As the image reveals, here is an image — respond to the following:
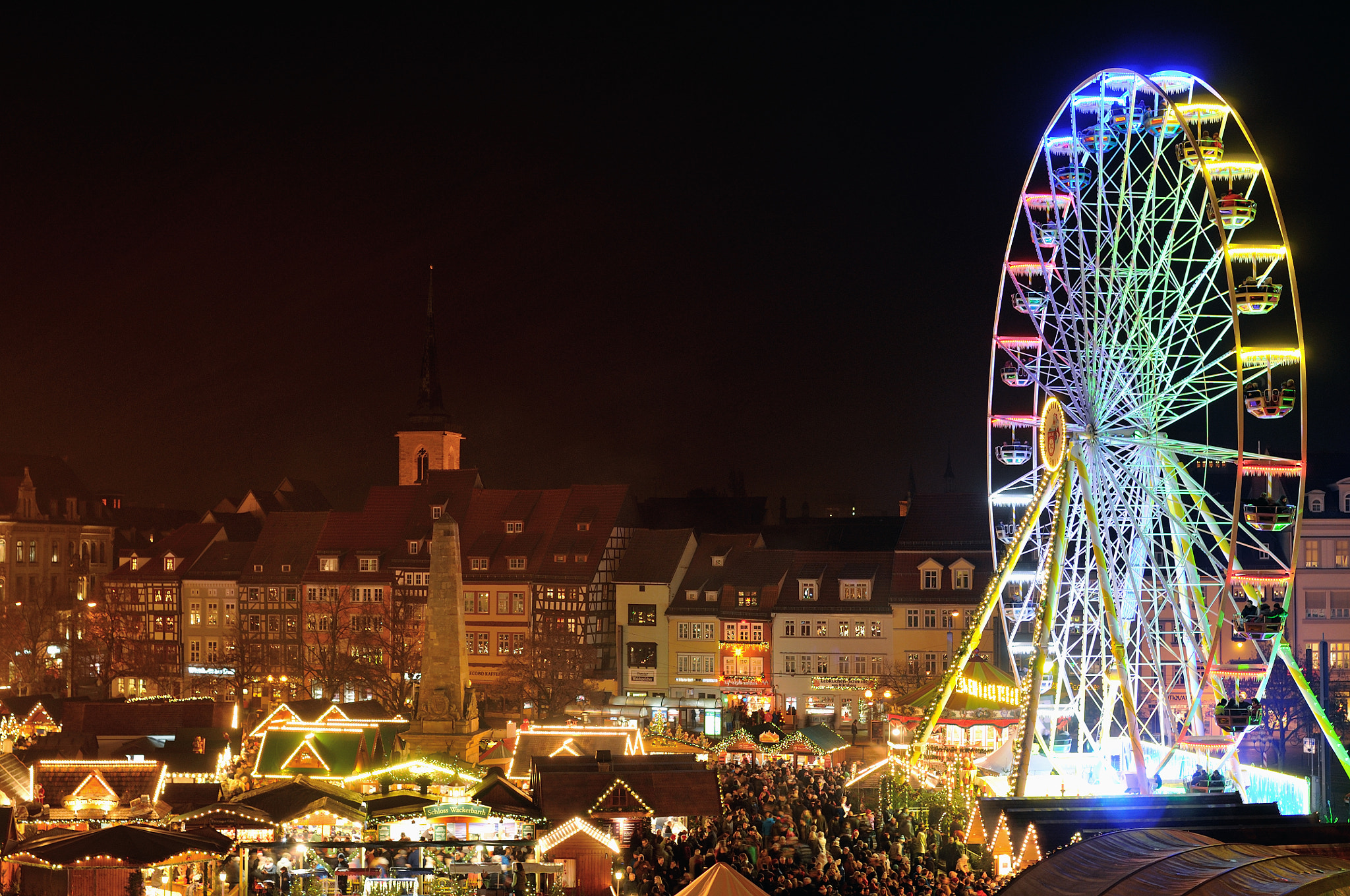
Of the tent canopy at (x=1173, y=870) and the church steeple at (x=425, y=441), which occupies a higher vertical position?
the church steeple at (x=425, y=441)

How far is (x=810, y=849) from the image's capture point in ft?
95.8

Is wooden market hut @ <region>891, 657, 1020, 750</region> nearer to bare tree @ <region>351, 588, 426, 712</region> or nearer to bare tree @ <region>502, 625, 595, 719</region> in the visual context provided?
bare tree @ <region>502, 625, 595, 719</region>

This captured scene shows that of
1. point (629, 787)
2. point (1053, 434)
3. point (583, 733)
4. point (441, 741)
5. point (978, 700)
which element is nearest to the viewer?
point (629, 787)

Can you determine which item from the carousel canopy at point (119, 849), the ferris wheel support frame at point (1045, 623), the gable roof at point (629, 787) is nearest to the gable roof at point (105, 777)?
the carousel canopy at point (119, 849)

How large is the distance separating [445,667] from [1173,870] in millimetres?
32028

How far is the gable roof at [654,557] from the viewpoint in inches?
2832

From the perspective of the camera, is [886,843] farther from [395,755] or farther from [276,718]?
[276,718]

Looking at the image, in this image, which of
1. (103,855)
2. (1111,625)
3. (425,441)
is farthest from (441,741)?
(425,441)

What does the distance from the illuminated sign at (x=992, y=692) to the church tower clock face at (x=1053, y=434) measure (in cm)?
950

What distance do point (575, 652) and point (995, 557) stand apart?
36979 millimetres

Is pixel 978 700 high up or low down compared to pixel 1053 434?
down

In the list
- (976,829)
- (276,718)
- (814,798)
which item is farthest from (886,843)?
(276,718)

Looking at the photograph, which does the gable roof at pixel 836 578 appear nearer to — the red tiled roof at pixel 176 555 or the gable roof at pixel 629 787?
the red tiled roof at pixel 176 555

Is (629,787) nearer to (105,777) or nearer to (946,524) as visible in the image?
(105,777)
